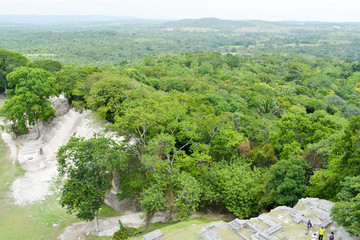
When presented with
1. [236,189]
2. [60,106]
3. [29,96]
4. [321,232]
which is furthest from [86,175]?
[60,106]

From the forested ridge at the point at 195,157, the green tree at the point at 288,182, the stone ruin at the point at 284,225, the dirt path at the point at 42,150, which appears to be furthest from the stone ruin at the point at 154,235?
the dirt path at the point at 42,150

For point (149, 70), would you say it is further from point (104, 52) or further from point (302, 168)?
point (104, 52)

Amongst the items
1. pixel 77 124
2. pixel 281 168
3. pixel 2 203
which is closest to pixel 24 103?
A: pixel 77 124

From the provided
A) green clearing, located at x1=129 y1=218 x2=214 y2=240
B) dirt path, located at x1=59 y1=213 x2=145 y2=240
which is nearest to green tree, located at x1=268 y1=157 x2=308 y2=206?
green clearing, located at x1=129 y1=218 x2=214 y2=240

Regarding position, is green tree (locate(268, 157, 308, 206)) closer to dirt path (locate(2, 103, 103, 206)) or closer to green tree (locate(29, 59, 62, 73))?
dirt path (locate(2, 103, 103, 206))

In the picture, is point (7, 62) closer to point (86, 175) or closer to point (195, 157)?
point (86, 175)

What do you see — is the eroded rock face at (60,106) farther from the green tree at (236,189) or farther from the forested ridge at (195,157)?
the green tree at (236,189)
